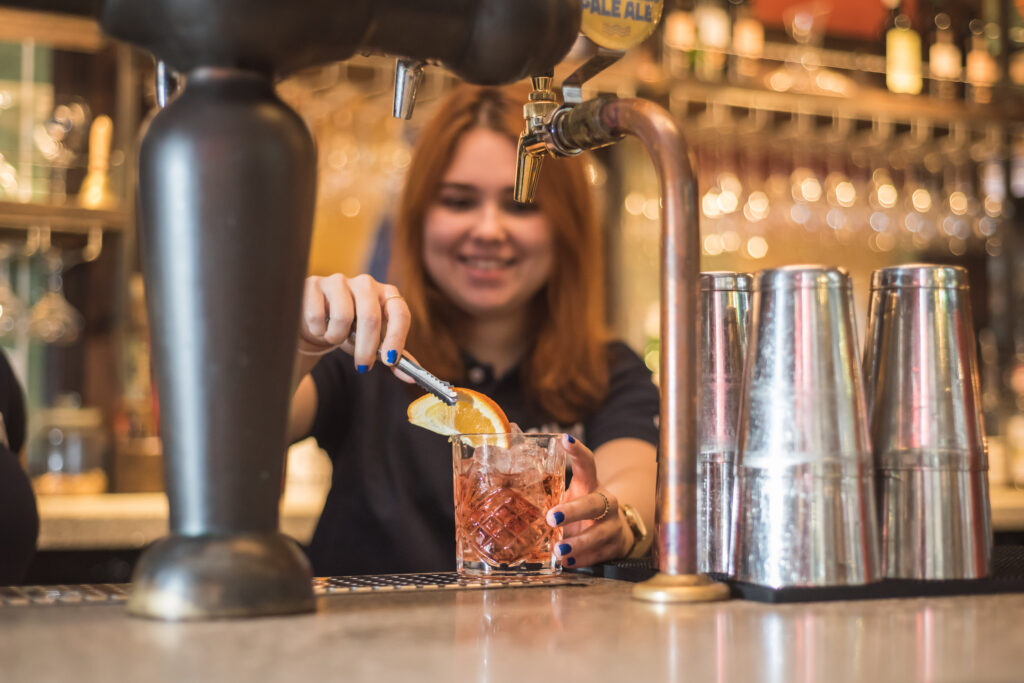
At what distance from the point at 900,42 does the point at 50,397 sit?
2.63m

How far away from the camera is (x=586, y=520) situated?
972mm

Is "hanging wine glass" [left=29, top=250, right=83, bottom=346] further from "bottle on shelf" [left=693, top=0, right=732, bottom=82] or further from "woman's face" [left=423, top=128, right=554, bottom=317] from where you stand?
"bottle on shelf" [left=693, top=0, right=732, bottom=82]

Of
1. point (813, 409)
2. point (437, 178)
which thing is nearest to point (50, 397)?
point (437, 178)

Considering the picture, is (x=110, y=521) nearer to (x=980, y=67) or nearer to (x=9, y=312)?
(x=9, y=312)

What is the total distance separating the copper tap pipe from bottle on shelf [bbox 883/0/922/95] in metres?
2.86

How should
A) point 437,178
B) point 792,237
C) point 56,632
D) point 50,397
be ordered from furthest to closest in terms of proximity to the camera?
point 792,237 → point 50,397 → point 437,178 → point 56,632

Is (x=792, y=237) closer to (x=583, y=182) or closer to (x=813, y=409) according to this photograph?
(x=583, y=182)

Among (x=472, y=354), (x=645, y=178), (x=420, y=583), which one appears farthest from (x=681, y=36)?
(x=420, y=583)

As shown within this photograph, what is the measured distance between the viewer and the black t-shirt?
4.71 feet

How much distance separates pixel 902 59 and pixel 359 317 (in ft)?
9.64

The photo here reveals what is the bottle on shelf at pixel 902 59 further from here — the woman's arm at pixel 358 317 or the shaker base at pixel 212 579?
the shaker base at pixel 212 579

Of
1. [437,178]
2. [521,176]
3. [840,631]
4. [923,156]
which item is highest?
[923,156]

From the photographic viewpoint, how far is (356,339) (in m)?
0.89

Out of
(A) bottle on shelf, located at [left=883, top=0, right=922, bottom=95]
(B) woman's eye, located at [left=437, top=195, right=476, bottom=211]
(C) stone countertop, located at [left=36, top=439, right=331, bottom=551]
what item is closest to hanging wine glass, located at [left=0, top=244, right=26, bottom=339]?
(C) stone countertop, located at [left=36, top=439, right=331, bottom=551]
